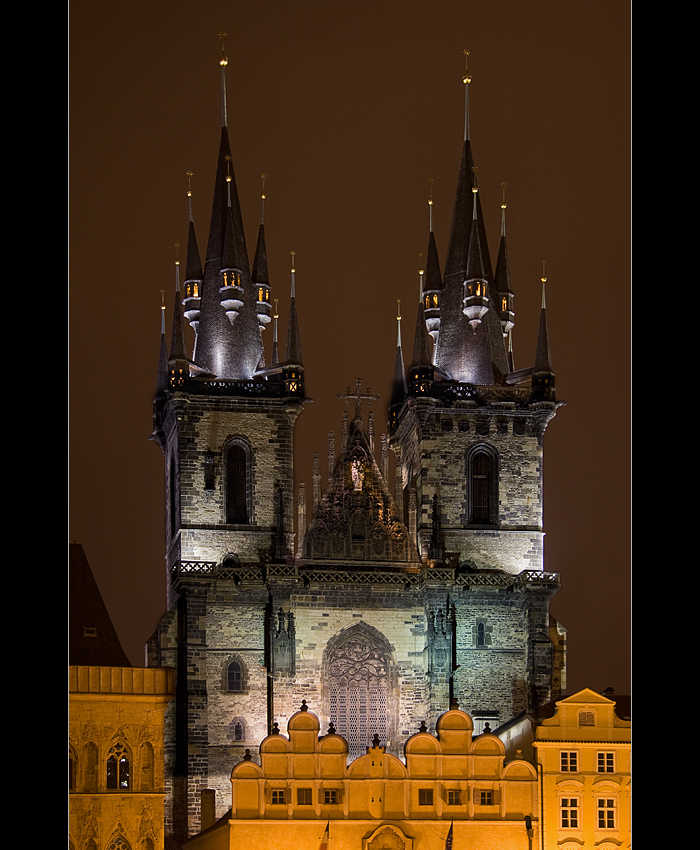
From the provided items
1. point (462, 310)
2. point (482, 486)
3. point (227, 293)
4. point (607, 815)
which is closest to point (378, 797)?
point (607, 815)

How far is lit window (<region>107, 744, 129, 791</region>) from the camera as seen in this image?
4122 cm

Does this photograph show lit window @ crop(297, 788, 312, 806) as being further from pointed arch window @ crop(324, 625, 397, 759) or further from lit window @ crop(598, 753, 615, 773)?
pointed arch window @ crop(324, 625, 397, 759)

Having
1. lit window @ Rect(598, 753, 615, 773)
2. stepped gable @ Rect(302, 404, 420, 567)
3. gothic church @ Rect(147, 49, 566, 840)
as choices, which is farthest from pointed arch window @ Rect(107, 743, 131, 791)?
lit window @ Rect(598, 753, 615, 773)

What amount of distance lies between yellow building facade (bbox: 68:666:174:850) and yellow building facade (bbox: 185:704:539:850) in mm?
1982

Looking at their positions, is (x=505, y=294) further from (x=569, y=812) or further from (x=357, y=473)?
(x=569, y=812)

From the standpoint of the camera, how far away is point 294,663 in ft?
163

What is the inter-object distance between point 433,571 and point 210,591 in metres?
6.74

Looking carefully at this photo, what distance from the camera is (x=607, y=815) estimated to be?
3991 centimetres

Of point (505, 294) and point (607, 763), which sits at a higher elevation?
point (505, 294)

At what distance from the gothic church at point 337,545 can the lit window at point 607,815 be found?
9.22 m

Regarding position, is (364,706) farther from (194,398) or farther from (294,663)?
(194,398)

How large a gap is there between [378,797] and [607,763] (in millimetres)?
5638
